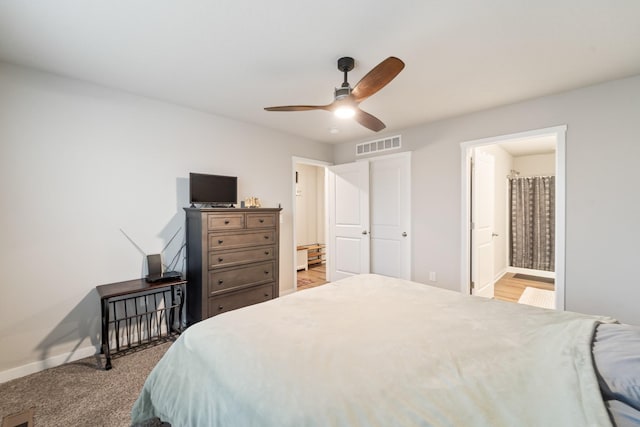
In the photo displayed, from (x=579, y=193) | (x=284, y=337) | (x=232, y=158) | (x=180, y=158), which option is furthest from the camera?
(x=232, y=158)

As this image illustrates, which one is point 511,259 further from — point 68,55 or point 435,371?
point 68,55

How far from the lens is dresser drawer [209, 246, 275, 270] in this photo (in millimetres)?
2768

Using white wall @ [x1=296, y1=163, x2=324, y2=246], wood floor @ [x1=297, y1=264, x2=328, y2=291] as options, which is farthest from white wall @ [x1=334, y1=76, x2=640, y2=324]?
white wall @ [x1=296, y1=163, x2=324, y2=246]

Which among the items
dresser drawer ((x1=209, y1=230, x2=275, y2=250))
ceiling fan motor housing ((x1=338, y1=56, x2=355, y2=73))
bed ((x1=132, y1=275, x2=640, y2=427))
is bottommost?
bed ((x1=132, y1=275, x2=640, y2=427))

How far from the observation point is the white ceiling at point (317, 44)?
159cm

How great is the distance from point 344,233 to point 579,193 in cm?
299

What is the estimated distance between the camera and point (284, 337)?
1272mm

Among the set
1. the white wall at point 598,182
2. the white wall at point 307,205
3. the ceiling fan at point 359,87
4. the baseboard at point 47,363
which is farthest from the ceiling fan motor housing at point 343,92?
the white wall at point 307,205

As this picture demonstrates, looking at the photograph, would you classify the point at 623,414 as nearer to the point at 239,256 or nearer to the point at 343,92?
the point at 343,92

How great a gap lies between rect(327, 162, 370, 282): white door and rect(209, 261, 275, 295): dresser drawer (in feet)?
5.45

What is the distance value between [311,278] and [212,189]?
111 inches

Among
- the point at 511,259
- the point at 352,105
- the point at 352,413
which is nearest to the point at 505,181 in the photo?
the point at 511,259

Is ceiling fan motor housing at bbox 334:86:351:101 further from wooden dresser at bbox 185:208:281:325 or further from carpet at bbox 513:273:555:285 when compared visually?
carpet at bbox 513:273:555:285

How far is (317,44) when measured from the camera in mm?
1910
